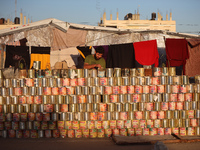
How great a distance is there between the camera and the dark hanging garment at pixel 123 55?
7.99m

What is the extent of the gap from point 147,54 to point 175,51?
916mm

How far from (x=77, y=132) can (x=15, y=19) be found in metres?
32.7

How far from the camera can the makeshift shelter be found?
928 cm

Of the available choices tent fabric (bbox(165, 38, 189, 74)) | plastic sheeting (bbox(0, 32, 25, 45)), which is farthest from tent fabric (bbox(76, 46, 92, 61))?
tent fabric (bbox(165, 38, 189, 74))

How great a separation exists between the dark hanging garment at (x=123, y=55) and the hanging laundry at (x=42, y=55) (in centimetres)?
239

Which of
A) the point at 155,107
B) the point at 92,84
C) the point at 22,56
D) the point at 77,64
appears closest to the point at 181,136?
the point at 155,107

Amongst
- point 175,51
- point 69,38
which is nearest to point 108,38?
point 69,38

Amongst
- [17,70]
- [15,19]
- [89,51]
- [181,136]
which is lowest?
[181,136]

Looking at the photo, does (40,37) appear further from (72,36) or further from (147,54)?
(147,54)

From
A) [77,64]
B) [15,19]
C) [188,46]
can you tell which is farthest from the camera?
[15,19]

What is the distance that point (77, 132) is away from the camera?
23.0ft

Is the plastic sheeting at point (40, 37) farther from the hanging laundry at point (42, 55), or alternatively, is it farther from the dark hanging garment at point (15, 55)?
the dark hanging garment at point (15, 55)

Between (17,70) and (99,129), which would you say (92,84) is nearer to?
(99,129)

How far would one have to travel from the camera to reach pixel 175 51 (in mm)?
7836
